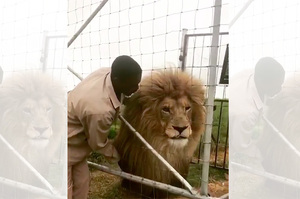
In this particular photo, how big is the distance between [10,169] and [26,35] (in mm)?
341

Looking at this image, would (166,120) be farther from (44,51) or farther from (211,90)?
(44,51)

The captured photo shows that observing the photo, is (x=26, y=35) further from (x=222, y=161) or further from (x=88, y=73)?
(x=222, y=161)

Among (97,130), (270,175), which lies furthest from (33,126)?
(270,175)

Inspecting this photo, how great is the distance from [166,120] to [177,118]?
4 cm

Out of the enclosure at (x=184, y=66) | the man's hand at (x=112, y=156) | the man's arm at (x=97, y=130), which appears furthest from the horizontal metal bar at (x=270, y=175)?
the man's hand at (x=112, y=156)

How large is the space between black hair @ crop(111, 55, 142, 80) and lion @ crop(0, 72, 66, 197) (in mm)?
281

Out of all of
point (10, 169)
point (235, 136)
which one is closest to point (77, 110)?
point (10, 169)

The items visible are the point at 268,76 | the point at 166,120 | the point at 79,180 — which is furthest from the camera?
the point at 79,180

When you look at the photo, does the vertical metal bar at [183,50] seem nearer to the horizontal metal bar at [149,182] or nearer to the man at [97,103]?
the man at [97,103]

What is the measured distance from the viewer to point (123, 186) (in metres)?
1.42

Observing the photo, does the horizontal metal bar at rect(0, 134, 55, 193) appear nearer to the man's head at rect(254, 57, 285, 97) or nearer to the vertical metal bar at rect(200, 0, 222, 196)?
the vertical metal bar at rect(200, 0, 222, 196)

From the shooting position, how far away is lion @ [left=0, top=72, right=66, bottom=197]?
37.3 inches

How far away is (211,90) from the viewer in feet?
3.68

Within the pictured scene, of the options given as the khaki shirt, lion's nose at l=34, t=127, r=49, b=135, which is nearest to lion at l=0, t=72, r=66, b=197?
lion's nose at l=34, t=127, r=49, b=135
